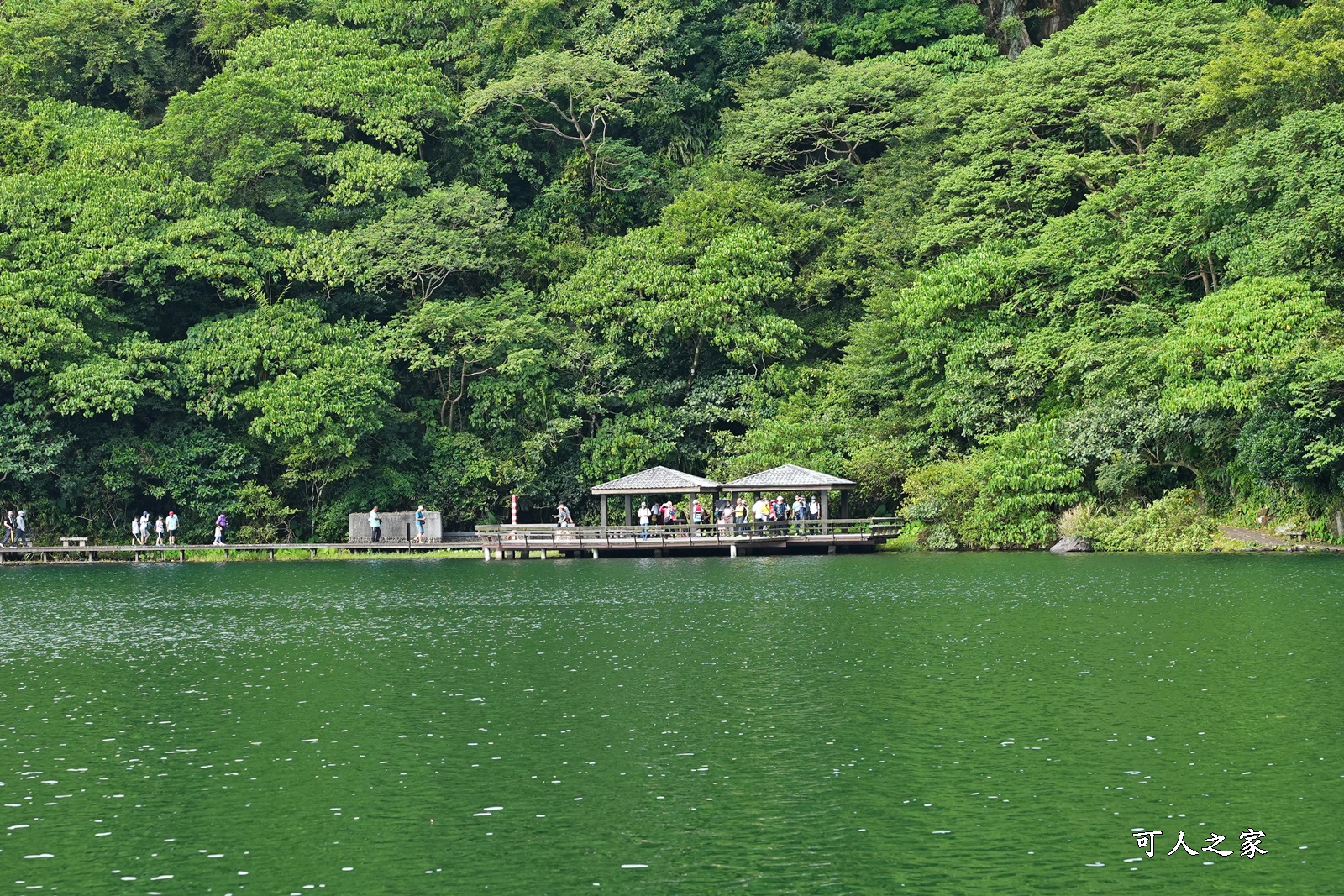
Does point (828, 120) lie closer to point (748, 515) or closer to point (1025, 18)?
point (1025, 18)

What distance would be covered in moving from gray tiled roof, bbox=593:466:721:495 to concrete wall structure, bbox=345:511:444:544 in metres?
5.64

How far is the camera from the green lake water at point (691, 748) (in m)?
10.9

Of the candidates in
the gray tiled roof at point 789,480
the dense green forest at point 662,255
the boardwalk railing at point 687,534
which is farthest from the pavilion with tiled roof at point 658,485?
the dense green forest at point 662,255

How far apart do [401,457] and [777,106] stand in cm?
1867

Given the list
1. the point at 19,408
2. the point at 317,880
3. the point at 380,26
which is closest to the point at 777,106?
the point at 380,26

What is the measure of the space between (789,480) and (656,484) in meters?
4.17

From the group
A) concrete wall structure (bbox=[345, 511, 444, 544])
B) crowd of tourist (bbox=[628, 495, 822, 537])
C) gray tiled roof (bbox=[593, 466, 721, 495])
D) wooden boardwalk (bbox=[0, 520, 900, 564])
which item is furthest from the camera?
concrete wall structure (bbox=[345, 511, 444, 544])

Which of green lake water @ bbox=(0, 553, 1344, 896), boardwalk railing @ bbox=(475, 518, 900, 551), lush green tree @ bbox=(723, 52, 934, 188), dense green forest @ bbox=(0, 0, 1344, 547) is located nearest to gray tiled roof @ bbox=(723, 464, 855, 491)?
boardwalk railing @ bbox=(475, 518, 900, 551)

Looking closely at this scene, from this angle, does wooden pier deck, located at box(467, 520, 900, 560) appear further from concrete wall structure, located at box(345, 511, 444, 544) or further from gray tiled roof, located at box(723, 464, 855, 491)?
concrete wall structure, located at box(345, 511, 444, 544)

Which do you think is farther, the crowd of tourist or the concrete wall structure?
the concrete wall structure

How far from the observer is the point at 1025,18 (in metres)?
59.0

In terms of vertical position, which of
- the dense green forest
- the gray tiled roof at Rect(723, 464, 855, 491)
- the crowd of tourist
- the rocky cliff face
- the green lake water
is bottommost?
the green lake water

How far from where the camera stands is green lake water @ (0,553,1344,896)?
1086cm

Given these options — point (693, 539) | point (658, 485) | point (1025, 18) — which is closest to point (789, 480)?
point (693, 539)
